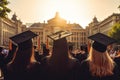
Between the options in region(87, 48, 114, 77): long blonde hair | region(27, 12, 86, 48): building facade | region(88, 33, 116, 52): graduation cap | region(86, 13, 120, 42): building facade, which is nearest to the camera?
region(87, 48, 114, 77): long blonde hair

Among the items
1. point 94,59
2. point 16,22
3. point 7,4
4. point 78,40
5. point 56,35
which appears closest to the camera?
point 94,59

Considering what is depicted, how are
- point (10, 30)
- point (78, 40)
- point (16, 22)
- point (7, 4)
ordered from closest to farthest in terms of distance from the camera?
point (7, 4)
point (10, 30)
point (16, 22)
point (78, 40)

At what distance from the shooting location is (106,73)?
629cm

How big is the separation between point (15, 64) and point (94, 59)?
1251 mm

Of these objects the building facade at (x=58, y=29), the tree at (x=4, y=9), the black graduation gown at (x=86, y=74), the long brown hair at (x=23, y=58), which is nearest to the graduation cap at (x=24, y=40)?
the long brown hair at (x=23, y=58)

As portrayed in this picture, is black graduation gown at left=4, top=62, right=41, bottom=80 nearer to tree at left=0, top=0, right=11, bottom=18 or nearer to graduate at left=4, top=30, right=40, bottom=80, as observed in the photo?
graduate at left=4, top=30, right=40, bottom=80

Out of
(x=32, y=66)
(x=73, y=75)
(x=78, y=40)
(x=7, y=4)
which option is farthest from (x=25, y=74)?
(x=78, y=40)

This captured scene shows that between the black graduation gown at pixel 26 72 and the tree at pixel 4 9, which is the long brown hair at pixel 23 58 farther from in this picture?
the tree at pixel 4 9

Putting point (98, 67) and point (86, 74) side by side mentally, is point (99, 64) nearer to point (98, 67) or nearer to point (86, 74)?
point (98, 67)

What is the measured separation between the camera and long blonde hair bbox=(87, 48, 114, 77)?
244 inches

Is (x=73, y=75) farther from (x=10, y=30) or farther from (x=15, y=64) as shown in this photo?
(x=10, y=30)

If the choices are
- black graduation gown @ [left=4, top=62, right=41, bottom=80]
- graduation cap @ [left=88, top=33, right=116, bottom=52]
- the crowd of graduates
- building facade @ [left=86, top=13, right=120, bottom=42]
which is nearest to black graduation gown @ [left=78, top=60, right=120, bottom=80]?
the crowd of graduates

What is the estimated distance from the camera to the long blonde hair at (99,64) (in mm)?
6201

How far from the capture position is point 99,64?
6207 mm
